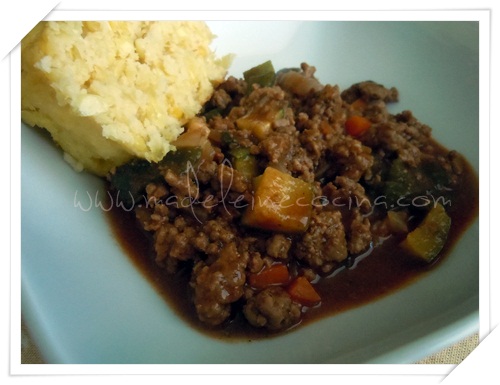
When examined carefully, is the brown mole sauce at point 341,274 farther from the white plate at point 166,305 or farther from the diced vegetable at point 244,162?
the diced vegetable at point 244,162

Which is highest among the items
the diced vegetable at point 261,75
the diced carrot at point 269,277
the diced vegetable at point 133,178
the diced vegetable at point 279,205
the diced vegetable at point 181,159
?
the diced vegetable at point 261,75

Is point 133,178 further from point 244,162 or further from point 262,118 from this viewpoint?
point 262,118

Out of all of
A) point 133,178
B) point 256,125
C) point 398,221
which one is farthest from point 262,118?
point 398,221

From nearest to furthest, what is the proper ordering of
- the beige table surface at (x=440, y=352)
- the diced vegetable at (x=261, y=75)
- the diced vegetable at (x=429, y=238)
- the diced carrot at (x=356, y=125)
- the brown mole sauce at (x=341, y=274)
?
the beige table surface at (x=440, y=352) < the brown mole sauce at (x=341, y=274) < the diced vegetable at (x=429, y=238) < the diced carrot at (x=356, y=125) < the diced vegetable at (x=261, y=75)

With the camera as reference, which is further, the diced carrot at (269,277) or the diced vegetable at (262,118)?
the diced vegetable at (262,118)

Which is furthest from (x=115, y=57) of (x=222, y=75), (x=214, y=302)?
(x=214, y=302)

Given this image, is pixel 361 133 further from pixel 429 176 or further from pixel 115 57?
pixel 115 57

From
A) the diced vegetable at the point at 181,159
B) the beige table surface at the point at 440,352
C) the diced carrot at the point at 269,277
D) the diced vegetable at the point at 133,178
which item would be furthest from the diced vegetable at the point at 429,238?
the diced vegetable at the point at 133,178
